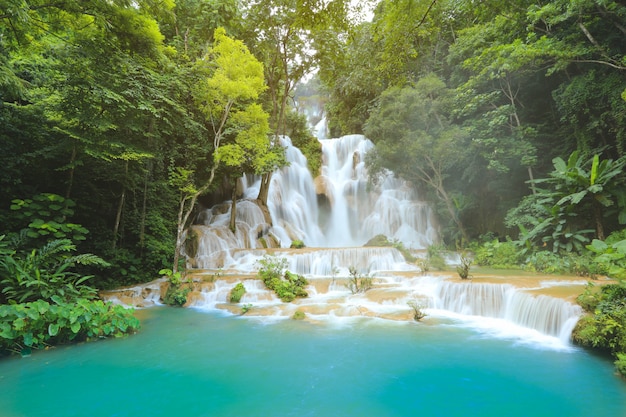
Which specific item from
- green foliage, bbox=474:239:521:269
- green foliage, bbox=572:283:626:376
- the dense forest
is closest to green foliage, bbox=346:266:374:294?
green foliage, bbox=572:283:626:376

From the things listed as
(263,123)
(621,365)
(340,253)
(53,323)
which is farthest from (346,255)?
(53,323)

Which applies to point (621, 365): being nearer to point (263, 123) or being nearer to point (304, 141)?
point (263, 123)

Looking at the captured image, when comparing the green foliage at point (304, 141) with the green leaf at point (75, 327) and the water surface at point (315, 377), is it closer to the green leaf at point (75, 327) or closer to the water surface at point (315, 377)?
the water surface at point (315, 377)

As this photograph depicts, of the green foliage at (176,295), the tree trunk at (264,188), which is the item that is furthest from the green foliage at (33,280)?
the tree trunk at (264,188)

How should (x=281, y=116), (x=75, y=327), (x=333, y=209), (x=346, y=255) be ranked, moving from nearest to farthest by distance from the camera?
(x=75, y=327), (x=346, y=255), (x=281, y=116), (x=333, y=209)

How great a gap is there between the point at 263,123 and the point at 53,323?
31.2ft

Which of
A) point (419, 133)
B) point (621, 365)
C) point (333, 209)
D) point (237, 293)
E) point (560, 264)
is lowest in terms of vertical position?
point (621, 365)

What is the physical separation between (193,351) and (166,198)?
9129 millimetres

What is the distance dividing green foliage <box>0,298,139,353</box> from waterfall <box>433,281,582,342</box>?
24.8 ft

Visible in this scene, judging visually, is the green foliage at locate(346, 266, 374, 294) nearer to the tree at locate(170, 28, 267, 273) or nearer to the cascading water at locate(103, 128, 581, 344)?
the cascading water at locate(103, 128, 581, 344)

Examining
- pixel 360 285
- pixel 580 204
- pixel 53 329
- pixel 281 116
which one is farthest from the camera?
pixel 281 116

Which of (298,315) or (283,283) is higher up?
(283,283)

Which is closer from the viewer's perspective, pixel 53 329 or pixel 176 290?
pixel 53 329

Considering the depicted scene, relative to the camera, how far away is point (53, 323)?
5449mm
